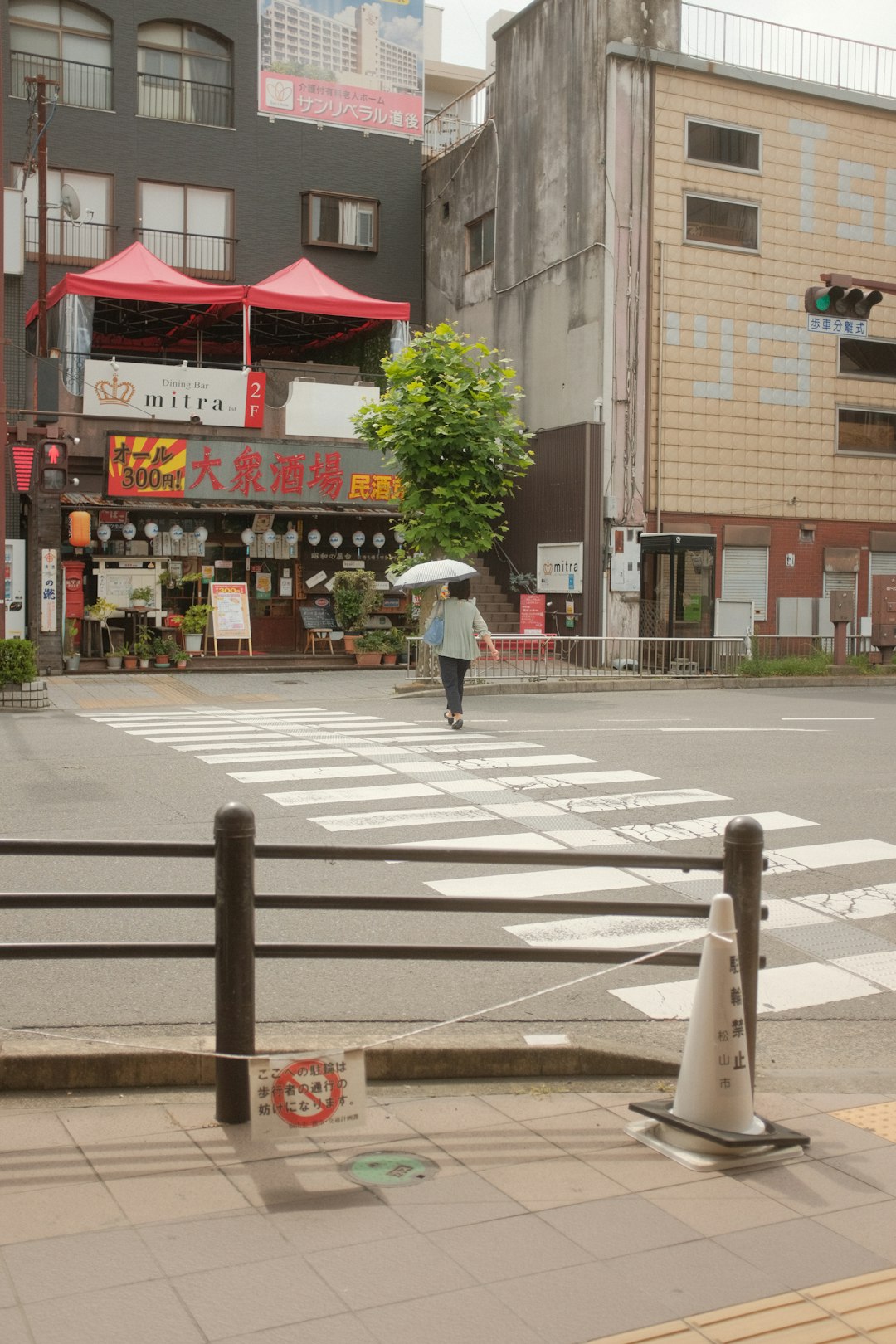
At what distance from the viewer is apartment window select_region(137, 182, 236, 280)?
31.8 metres

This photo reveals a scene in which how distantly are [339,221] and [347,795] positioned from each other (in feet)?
84.6

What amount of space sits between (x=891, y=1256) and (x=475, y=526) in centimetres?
1947

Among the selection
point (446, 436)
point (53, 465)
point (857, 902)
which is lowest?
point (857, 902)

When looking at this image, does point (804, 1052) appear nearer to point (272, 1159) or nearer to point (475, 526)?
point (272, 1159)

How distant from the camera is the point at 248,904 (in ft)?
14.5

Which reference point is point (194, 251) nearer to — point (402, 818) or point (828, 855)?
point (402, 818)

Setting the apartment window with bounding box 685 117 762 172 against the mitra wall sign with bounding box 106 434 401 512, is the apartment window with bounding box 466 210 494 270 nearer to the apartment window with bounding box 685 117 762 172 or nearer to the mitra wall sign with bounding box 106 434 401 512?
the apartment window with bounding box 685 117 762 172

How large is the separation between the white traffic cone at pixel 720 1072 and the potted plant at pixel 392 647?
23450mm

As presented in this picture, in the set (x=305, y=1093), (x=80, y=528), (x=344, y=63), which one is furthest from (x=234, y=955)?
(x=344, y=63)

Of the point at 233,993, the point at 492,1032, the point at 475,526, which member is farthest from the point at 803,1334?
the point at 475,526

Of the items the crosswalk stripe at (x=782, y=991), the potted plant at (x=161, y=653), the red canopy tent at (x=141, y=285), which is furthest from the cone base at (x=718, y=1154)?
the red canopy tent at (x=141, y=285)

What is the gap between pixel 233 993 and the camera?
449 centimetres

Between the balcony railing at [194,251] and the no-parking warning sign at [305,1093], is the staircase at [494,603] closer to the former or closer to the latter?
the balcony railing at [194,251]

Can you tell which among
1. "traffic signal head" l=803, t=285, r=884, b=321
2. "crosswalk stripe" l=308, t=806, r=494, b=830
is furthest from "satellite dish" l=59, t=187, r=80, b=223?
"crosswalk stripe" l=308, t=806, r=494, b=830
